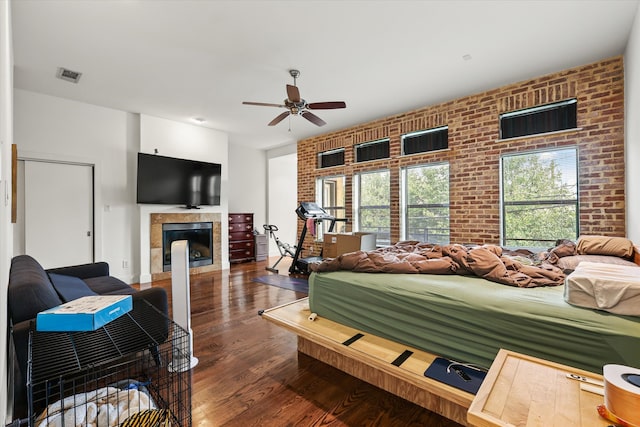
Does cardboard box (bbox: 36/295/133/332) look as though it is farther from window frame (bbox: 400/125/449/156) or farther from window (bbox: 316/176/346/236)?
window (bbox: 316/176/346/236)

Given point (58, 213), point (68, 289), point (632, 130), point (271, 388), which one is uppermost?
point (632, 130)

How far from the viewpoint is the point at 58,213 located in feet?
14.0

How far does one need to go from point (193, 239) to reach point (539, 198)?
18.9 ft

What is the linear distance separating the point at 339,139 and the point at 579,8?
3.88 metres

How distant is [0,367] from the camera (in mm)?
1153

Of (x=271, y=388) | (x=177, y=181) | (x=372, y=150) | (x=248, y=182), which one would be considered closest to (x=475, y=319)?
(x=271, y=388)

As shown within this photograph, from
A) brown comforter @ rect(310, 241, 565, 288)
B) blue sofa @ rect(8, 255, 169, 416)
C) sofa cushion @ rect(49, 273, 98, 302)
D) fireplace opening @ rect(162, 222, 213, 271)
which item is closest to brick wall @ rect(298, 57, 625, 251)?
brown comforter @ rect(310, 241, 565, 288)

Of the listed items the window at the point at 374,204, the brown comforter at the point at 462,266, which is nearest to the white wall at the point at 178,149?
the window at the point at 374,204

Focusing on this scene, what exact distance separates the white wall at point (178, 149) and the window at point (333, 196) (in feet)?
6.65

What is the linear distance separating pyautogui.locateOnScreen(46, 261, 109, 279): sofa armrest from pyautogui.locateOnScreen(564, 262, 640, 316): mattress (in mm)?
4205

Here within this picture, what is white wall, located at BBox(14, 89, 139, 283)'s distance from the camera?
408 centimetres

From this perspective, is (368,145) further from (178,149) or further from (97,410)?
(97,410)

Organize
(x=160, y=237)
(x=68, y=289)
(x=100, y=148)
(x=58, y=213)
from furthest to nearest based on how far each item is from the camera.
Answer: (x=160, y=237) < (x=100, y=148) < (x=58, y=213) < (x=68, y=289)

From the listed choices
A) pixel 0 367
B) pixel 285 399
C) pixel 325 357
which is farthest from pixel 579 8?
pixel 0 367
